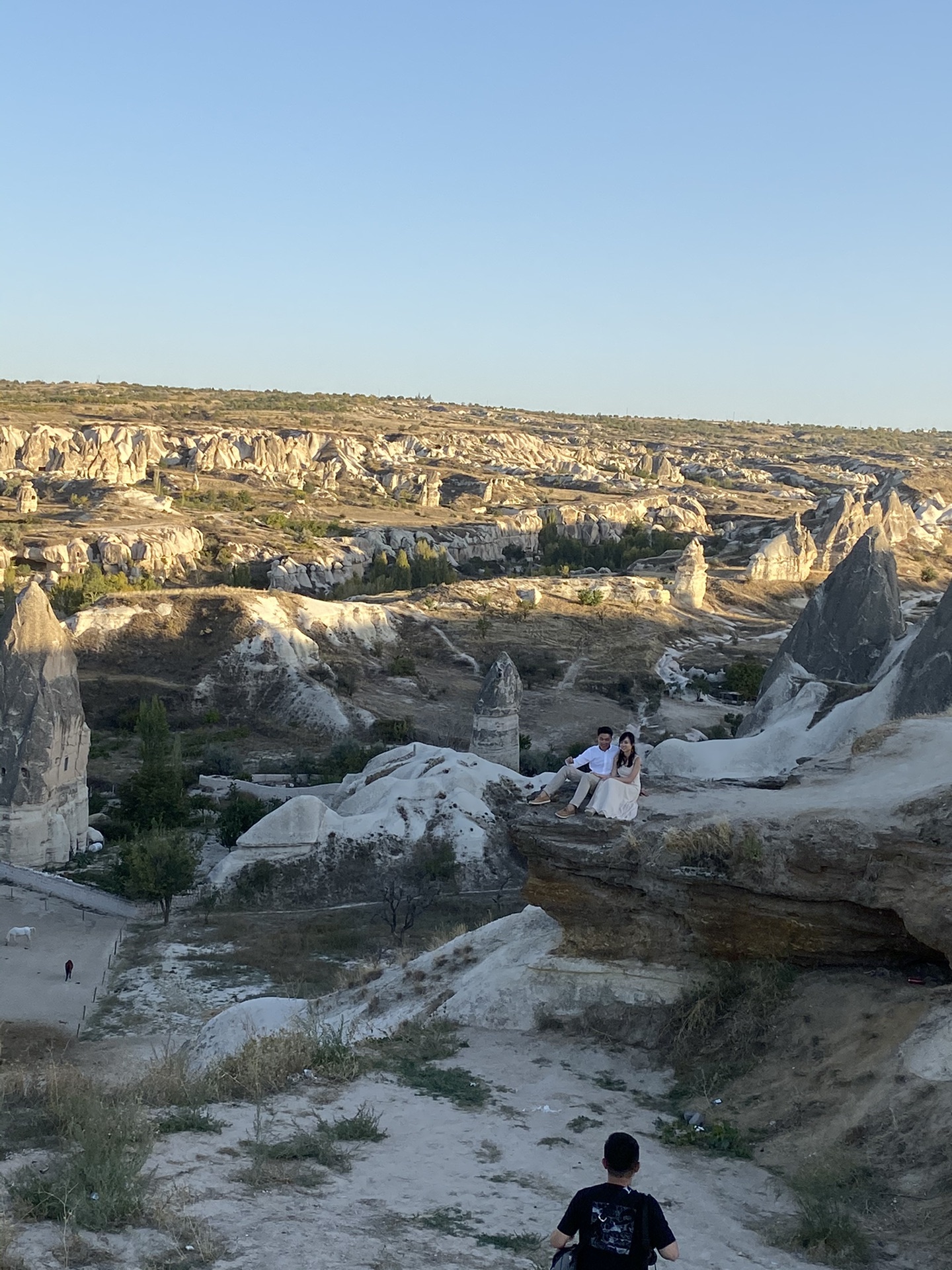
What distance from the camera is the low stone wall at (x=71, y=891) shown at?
20.7m

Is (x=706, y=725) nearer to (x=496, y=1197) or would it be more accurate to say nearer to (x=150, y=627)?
(x=150, y=627)

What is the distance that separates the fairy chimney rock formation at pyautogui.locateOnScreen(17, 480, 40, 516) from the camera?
63.3 m

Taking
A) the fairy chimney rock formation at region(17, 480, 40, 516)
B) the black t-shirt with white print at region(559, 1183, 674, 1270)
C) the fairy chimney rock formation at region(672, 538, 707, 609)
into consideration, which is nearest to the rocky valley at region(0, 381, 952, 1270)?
the fairy chimney rock formation at region(672, 538, 707, 609)

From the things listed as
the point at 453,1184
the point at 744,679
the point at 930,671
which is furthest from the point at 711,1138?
the point at 744,679

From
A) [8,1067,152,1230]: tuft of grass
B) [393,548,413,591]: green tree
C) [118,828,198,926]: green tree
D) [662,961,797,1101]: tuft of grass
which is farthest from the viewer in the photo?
[393,548,413,591]: green tree

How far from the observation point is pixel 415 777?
24531 millimetres

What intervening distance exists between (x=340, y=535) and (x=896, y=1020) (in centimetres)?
5810

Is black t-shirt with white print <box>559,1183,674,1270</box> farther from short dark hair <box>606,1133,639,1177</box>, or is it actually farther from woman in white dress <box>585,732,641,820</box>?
woman in white dress <box>585,732,641,820</box>

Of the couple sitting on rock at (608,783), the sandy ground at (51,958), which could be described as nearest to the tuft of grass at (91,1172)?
the couple sitting on rock at (608,783)

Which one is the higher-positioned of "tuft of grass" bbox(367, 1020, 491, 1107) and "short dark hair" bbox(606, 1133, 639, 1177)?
"short dark hair" bbox(606, 1133, 639, 1177)

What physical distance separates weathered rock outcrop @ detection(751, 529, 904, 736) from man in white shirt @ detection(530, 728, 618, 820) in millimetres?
17468

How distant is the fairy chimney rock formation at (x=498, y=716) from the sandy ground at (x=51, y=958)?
10869 millimetres

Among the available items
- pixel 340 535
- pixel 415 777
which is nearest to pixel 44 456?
pixel 340 535

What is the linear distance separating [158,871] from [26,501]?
49.2 meters
